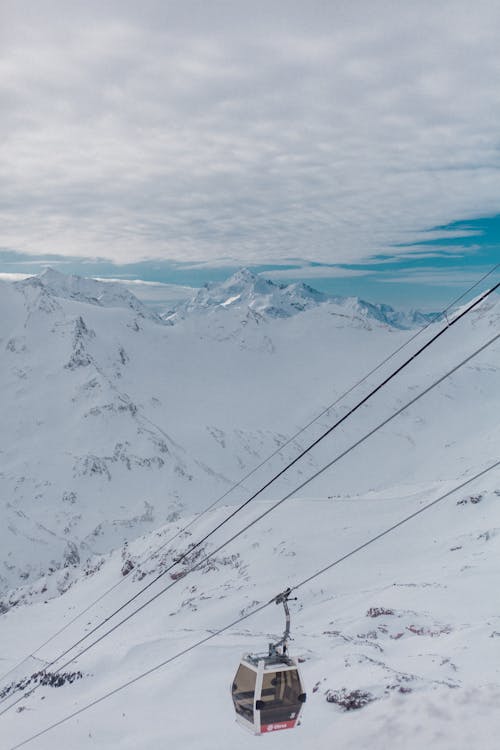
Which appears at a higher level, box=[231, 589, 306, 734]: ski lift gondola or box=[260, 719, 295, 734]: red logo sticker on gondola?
box=[231, 589, 306, 734]: ski lift gondola

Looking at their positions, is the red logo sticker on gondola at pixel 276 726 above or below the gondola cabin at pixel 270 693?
below

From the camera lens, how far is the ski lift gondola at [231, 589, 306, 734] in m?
14.2

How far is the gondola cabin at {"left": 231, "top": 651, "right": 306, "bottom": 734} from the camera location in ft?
46.5

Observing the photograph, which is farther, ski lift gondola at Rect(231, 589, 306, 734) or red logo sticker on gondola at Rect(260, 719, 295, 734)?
red logo sticker on gondola at Rect(260, 719, 295, 734)

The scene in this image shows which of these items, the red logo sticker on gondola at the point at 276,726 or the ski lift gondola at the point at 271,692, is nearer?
the ski lift gondola at the point at 271,692

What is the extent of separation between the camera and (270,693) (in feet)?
46.8

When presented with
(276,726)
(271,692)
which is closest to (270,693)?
(271,692)

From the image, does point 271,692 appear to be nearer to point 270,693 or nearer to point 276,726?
point 270,693

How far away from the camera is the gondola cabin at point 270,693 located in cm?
1418

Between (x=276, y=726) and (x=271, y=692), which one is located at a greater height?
(x=271, y=692)

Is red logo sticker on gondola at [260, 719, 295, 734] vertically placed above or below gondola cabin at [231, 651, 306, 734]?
below

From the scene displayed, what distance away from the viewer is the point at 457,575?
3559 cm

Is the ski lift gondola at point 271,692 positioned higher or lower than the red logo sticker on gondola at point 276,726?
higher

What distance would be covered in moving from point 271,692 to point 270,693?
0.10ft
